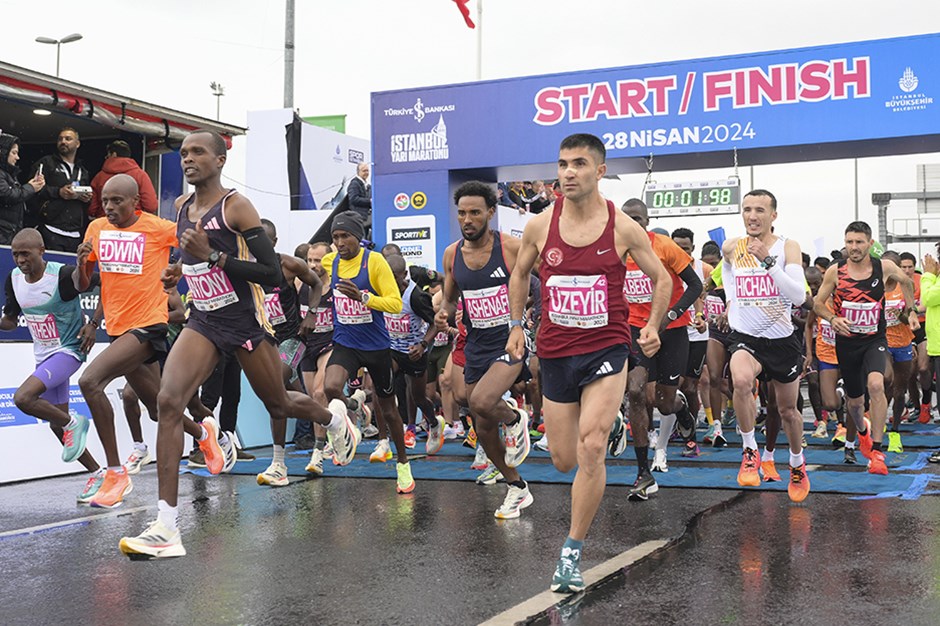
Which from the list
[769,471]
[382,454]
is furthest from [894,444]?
[382,454]

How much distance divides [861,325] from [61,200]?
30.8 feet

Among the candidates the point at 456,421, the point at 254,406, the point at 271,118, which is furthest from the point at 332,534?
the point at 271,118

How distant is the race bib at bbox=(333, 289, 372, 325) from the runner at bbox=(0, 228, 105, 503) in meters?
2.02

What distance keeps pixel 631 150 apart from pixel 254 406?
8292 mm

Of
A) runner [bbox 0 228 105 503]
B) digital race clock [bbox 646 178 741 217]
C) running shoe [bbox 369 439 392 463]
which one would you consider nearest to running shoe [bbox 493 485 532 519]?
runner [bbox 0 228 105 503]

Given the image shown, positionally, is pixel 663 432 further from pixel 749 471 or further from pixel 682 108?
pixel 682 108

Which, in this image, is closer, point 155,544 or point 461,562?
point 155,544

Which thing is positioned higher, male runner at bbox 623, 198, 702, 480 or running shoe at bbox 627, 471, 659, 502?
male runner at bbox 623, 198, 702, 480

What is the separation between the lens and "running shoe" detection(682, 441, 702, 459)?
10.9m

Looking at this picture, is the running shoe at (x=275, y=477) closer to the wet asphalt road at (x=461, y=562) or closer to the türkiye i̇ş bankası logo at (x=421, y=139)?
the wet asphalt road at (x=461, y=562)

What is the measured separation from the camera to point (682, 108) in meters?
17.4

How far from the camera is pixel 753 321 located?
7828 millimetres

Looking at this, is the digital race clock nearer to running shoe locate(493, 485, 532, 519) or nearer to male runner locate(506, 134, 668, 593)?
running shoe locate(493, 485, 532, 519)

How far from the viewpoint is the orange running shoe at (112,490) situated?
7.61 meters
